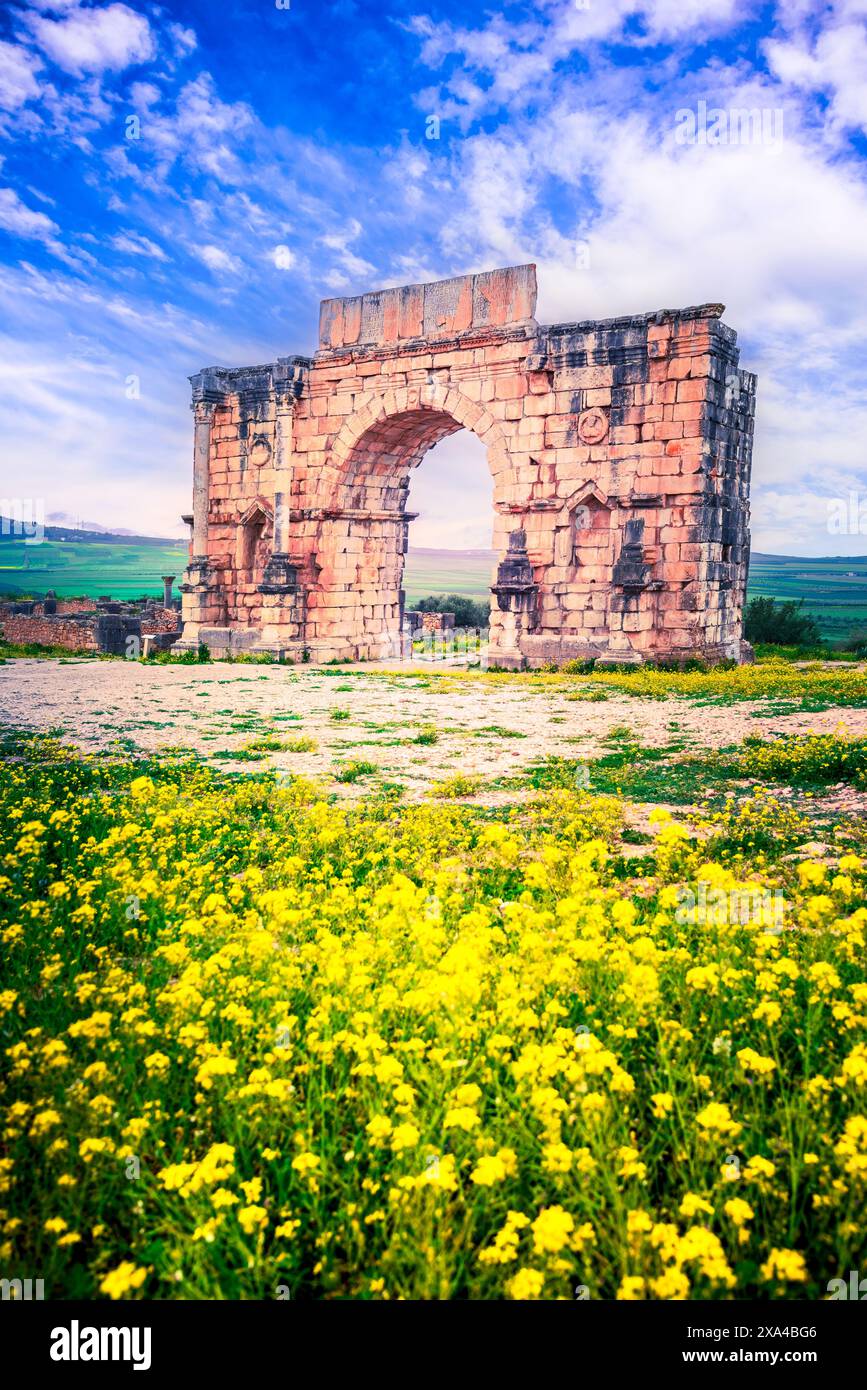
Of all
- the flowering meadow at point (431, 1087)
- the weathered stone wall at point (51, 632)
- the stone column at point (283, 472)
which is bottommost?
the flowering meadow at point (431, 1087)

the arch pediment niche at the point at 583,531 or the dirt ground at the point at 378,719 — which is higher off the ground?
the arch pediment niche at the point at 583,531

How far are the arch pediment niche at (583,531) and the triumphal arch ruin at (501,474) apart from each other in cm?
3

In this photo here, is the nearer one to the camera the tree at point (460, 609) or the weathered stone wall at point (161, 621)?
the weathered stone wall at point (161, 621)

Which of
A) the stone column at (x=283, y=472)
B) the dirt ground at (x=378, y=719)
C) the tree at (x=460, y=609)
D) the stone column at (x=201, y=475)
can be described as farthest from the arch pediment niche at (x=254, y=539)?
the tree at (x=460, y=609)

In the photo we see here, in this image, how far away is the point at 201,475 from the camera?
2131cm

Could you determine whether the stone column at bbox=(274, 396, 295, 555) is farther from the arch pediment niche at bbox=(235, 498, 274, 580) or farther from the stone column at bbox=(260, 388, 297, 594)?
the arch pediment niche at bbox=(235, 498, 274, 580)

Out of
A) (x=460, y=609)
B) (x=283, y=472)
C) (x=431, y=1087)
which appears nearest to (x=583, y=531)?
(x=283, y=472)

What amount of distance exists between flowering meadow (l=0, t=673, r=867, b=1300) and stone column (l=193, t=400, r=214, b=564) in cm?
1761

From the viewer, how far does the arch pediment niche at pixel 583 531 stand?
1717 centimetres

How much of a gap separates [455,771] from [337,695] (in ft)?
19.5

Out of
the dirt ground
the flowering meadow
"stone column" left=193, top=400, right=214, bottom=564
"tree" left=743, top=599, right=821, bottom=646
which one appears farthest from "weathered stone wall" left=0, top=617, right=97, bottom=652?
the flowering meadow

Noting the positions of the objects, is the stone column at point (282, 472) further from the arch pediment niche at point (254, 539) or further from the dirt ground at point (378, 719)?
the dirt ground at point (378, 719)

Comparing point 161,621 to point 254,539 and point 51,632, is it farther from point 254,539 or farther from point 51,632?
point 254,539
